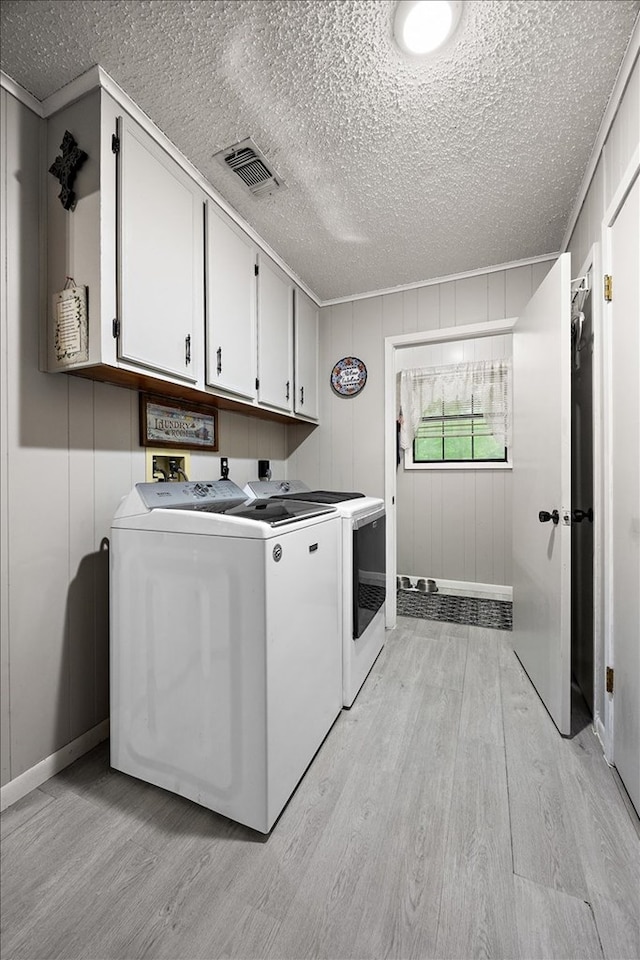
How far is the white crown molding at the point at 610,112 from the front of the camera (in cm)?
119

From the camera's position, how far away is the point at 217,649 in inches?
49.0

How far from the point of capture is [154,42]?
121cm

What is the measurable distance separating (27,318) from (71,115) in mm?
719

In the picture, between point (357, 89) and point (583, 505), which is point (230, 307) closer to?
point (357, 89)

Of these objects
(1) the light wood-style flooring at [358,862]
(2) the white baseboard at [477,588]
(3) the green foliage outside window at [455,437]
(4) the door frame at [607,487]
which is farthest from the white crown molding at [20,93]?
(2) the white baseboard at [477,588]

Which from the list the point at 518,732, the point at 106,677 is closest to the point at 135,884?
the point at 106,677

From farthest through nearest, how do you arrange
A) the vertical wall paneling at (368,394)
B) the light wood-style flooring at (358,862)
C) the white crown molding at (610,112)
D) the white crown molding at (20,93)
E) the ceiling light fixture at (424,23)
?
the vertical wall paneling at (368,394), the white crown molding at (20,93), the white crown molding at (610,112), the ceiling light fixture at (424,23), the light wood-style flooring at (358,862)

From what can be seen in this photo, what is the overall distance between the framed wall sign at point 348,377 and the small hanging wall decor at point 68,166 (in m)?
1.93

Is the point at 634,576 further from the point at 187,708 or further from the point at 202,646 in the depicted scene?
the point at 187,708

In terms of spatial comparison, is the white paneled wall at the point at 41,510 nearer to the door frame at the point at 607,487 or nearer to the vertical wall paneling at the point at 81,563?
the vertical wall paneling at the point at 81,563

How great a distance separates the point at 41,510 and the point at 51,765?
94 centimetres

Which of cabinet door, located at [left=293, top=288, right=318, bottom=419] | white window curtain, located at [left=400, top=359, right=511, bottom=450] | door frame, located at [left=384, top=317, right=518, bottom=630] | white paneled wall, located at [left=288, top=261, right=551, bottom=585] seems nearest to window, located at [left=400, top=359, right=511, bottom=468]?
white window curtain, located at [left=400, top=359, right=511, bottom=450]

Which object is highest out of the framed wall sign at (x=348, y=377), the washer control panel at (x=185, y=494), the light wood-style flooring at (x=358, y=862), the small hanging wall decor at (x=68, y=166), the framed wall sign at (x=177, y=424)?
the small hanging wall decor at (x=68, y=166)

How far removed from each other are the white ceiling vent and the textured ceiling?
0.12ft
